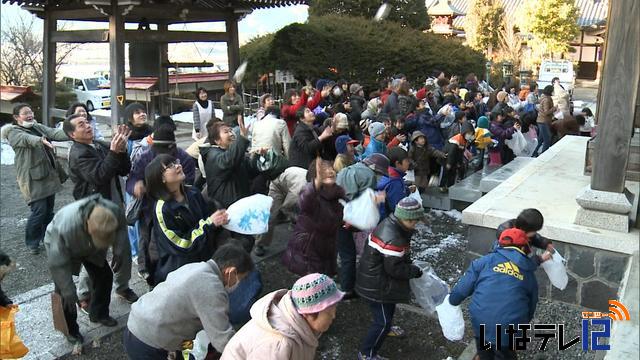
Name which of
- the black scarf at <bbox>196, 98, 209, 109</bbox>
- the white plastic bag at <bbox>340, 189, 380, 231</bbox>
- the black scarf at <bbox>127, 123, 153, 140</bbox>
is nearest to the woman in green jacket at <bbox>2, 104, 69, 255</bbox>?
the black scarf at <bbox>127, 123, 153, 140</bbox>

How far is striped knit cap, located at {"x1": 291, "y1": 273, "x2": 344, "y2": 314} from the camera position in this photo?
2.04m

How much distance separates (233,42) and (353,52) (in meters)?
5.79

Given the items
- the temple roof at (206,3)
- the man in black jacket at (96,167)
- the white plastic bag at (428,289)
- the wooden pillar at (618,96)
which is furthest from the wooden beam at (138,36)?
the wooden pillar at (618,96)

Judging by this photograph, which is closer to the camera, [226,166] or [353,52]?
[226,166]

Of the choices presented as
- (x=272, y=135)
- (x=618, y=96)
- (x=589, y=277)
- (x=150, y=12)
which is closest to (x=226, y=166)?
(x=272, y=135)

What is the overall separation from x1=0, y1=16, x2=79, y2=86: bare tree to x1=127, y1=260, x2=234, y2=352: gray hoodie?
16.1 m

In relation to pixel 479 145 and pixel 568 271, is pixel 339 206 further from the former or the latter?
pixel 479 145

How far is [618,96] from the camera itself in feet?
13.7

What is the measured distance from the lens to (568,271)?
433 cm

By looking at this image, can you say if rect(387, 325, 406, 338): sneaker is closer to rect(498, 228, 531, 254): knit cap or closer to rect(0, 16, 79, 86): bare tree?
rect(498, 228, 531, 254): knit cap

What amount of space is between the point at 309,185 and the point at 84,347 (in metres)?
2.13

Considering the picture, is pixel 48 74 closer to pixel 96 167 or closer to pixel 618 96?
pixel 96 167

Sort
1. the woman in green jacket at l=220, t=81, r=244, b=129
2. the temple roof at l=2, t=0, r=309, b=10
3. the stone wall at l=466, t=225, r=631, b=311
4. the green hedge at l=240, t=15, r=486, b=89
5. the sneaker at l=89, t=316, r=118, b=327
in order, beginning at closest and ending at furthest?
1. the sneaker at l=89, t=316, r=118, b=327
2. the stone wall at l=466, t=225, r=631, b=311
3. the woman in green jacket at l=220, t=81, r=244, b=129
4. the temple roof at l=2, t=0, r=309, b=10
5. the green hedge at l=240, t=15, r=486, b=89

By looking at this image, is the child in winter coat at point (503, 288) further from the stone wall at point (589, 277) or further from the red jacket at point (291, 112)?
the red jacket at point (291, 112)
